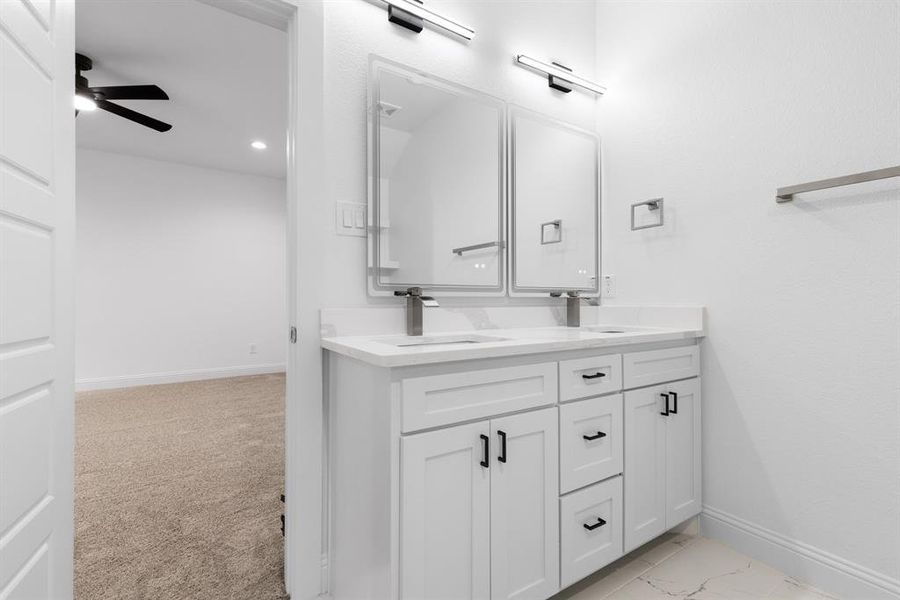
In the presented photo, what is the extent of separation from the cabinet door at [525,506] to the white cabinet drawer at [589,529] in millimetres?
45

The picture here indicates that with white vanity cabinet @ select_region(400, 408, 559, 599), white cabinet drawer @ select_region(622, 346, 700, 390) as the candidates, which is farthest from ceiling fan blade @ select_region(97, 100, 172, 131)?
white cabinet drawer @ select_region(622, 346, 700, 390)

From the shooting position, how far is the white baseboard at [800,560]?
1.32m

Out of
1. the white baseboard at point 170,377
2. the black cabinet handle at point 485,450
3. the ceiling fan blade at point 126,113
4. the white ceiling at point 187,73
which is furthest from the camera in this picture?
the white baseboard at point 170,377

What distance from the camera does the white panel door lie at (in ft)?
2.63

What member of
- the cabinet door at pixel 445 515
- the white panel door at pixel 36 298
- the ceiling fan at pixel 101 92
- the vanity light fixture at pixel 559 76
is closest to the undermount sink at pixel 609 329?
the cabinet door at pixel 445 515

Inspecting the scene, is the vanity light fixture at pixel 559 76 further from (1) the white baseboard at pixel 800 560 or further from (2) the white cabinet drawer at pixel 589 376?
(1) the white baseboard at pixel 800 560

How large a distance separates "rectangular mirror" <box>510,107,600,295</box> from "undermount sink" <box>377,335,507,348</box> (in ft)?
1.49

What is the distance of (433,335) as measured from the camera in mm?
1620

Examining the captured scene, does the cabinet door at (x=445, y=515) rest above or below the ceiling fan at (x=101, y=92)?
below

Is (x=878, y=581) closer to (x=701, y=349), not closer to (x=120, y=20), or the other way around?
(x=701, y=349)

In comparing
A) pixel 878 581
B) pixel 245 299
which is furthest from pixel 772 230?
pixel 245 299

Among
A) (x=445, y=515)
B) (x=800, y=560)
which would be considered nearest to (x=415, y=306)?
(x=445, y=515)

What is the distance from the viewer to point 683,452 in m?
1.67

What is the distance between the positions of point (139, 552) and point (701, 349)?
2432mm
